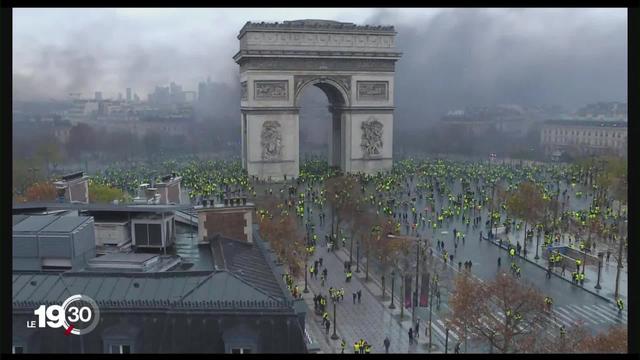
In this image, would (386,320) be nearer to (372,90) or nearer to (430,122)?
(372,90)

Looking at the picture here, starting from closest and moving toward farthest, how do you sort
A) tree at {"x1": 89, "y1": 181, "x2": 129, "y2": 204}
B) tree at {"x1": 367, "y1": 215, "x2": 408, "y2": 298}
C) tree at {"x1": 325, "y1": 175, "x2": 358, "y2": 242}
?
tree at {"x1": 367, "y1": 215, "x2": 408, "y2": 298}
tree at {"x1": 325, "y1": 175, "x2": 358, "y2": 242}
tree at {"x1": 89, "y1": 181, "x2": 129, "y2": 204}

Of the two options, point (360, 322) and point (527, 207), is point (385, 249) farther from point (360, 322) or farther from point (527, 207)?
point (527, 207)

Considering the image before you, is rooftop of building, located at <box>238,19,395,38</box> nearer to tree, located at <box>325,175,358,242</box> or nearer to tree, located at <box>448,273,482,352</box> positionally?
tree, located at <box>325,175,358,242</box>

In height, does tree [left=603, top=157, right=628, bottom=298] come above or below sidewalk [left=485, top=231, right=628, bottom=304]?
above

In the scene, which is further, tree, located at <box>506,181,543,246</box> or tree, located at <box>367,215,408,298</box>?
tree, located at <box>506,181,543,246</box>

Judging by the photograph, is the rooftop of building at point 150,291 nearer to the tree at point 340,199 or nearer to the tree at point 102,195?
the tree at point 340,199

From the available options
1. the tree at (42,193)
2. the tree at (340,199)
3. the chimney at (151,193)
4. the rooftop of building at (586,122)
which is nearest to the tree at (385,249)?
the tree at (340,199)

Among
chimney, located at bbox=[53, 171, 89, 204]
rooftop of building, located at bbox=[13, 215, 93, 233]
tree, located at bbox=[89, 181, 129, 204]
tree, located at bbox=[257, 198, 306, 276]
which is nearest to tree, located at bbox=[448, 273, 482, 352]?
tree, located at bbox=[257, 198, 306, 276]
